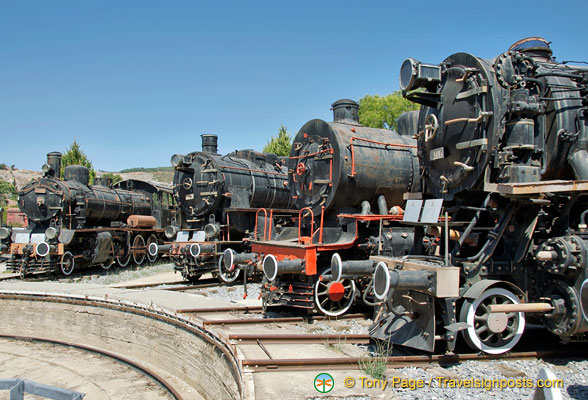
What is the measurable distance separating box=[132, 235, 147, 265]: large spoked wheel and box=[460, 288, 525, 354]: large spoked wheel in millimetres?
13982

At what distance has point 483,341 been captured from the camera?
5539 mm

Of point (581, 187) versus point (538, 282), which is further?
point (538, 282)

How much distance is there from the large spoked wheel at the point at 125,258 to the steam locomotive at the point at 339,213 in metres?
9.42

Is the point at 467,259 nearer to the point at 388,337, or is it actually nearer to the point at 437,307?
the point at 437,307

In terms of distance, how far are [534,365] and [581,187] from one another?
6.76 ft

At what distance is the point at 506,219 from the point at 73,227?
13.6 meters

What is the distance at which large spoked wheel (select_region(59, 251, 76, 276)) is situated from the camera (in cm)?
1487

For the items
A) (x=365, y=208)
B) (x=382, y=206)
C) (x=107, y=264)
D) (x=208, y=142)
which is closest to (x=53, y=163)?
(x=107, y=264)

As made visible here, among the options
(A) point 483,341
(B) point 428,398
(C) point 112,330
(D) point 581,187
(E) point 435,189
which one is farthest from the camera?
(C) point 112,330

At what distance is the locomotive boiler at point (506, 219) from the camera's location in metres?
5.27

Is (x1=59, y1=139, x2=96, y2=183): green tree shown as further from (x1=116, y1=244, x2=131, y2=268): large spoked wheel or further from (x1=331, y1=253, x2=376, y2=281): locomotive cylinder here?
(x1=331, y1=253, x2=376, y2=281): locomotive cylinder

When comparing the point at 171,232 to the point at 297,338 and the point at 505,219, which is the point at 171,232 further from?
the point at 505,219

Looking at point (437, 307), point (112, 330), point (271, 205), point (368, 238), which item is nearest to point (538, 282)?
point (437, 307)

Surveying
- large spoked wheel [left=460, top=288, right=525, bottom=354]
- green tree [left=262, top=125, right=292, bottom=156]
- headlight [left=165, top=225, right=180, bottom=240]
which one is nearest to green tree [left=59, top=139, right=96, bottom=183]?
green tree [left=262, top=125, right=292, bottom=156]
